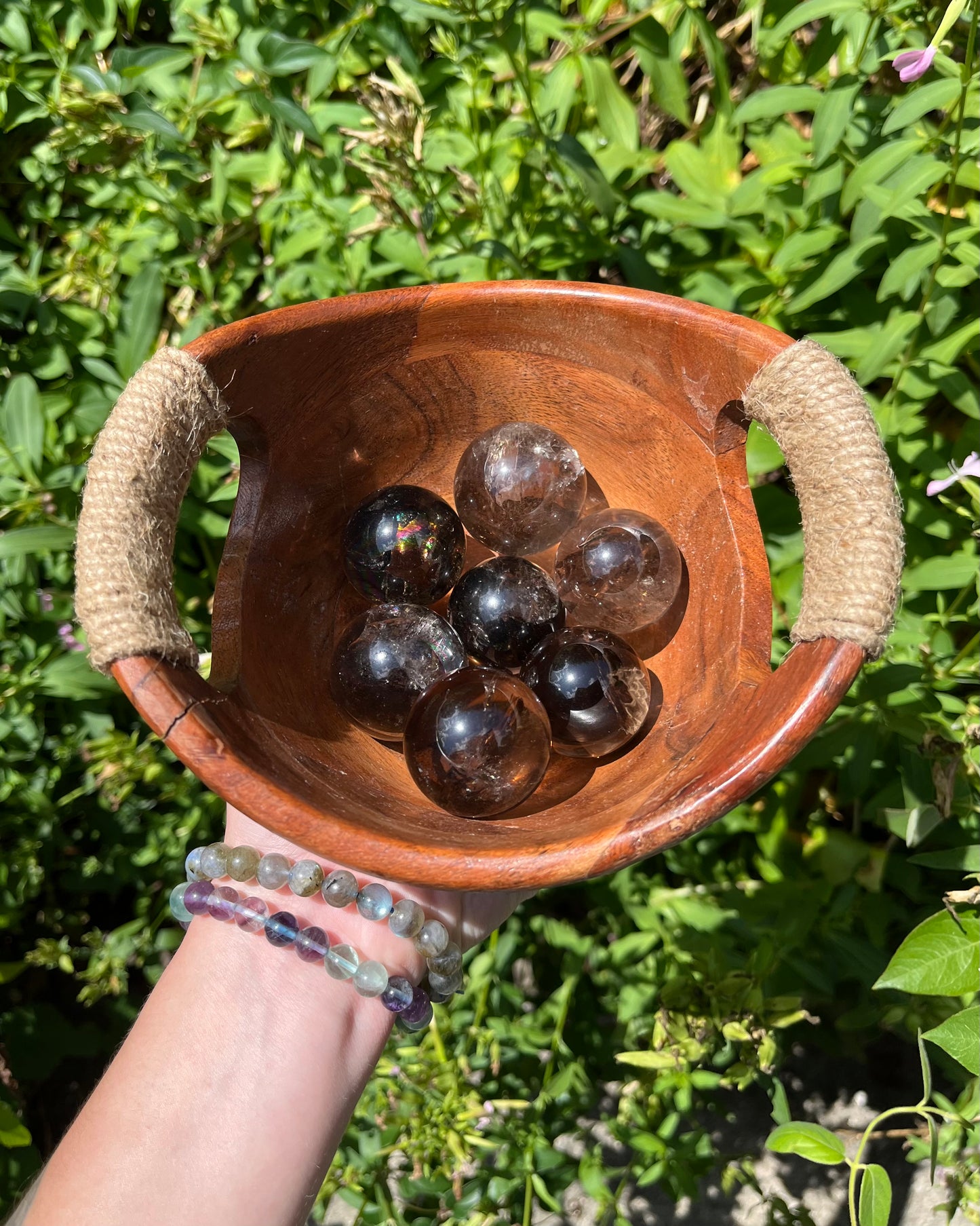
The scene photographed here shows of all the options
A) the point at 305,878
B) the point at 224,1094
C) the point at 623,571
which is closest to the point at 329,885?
the point at 305,878

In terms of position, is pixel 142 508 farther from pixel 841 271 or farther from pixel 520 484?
pixel 841 271

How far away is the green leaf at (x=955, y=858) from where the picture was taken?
118cm

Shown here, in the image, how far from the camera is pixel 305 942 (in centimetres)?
112

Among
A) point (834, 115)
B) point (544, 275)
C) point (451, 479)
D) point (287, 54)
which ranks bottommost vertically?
point (451, 479)

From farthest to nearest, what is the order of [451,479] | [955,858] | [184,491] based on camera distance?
[451,479], [955,858], [184,491]

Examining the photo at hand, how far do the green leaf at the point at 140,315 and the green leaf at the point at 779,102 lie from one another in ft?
2.91

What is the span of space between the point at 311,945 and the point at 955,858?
78 centimetres

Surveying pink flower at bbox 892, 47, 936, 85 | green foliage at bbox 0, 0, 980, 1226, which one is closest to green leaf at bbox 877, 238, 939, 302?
green foliage at bbox 0, 0, 980, 1226

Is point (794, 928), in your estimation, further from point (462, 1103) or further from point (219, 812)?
point (219, 812)

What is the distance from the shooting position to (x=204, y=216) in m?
1.64

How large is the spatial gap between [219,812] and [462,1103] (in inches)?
27.1

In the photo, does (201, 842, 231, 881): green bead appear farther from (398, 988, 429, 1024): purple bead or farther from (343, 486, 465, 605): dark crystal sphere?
(343, 486, 465, 605): dark crystal sphere

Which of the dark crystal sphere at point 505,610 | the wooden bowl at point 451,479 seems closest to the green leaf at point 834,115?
the wooden bowl at point 451,479

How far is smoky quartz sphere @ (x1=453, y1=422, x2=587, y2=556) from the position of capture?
126 centimetres
